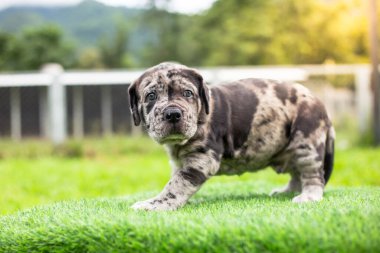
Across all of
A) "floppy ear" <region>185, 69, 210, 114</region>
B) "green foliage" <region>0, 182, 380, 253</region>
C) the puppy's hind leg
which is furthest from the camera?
the puppy's hind leg

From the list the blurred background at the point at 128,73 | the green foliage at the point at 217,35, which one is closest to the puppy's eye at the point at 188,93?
the blurred background at the point at 128,73

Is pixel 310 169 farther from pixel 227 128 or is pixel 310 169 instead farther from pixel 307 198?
pixel 227 128

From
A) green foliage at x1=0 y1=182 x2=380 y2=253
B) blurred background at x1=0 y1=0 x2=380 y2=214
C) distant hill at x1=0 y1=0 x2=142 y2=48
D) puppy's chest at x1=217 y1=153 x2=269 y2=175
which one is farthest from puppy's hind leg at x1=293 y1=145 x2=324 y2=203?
distant hill at x1=0 y1=0 x2=142 y2=48

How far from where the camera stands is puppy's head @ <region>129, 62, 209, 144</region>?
3.82 meters

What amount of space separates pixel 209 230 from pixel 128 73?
32.9 feet

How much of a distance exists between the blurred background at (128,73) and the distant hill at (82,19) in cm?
6

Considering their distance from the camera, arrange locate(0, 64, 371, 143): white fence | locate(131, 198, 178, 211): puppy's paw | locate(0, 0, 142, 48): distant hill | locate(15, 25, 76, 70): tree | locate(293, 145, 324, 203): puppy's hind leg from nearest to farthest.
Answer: locate(131, 198, 178, 211): puppy's paw → locate(293, 145, 324, 203): puppy's hind leg → locate(0, 64, 371, 143): white fence → locate(15, 25, 76, 70): tree → locate(0, 0, 142, 48): distant hill

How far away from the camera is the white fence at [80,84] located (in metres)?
12.4

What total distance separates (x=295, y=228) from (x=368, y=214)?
0.47 meters

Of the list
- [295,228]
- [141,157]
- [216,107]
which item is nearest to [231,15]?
[141,157]

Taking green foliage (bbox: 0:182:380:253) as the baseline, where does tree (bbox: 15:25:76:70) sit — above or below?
above

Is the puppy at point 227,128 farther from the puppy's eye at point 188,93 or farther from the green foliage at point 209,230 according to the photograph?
the green foliage at point 209,230

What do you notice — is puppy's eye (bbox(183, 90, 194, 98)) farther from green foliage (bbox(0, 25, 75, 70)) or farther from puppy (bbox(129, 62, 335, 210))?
green foliage (bbox(0, 25, 75, 70))

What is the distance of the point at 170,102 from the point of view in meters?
3.89
